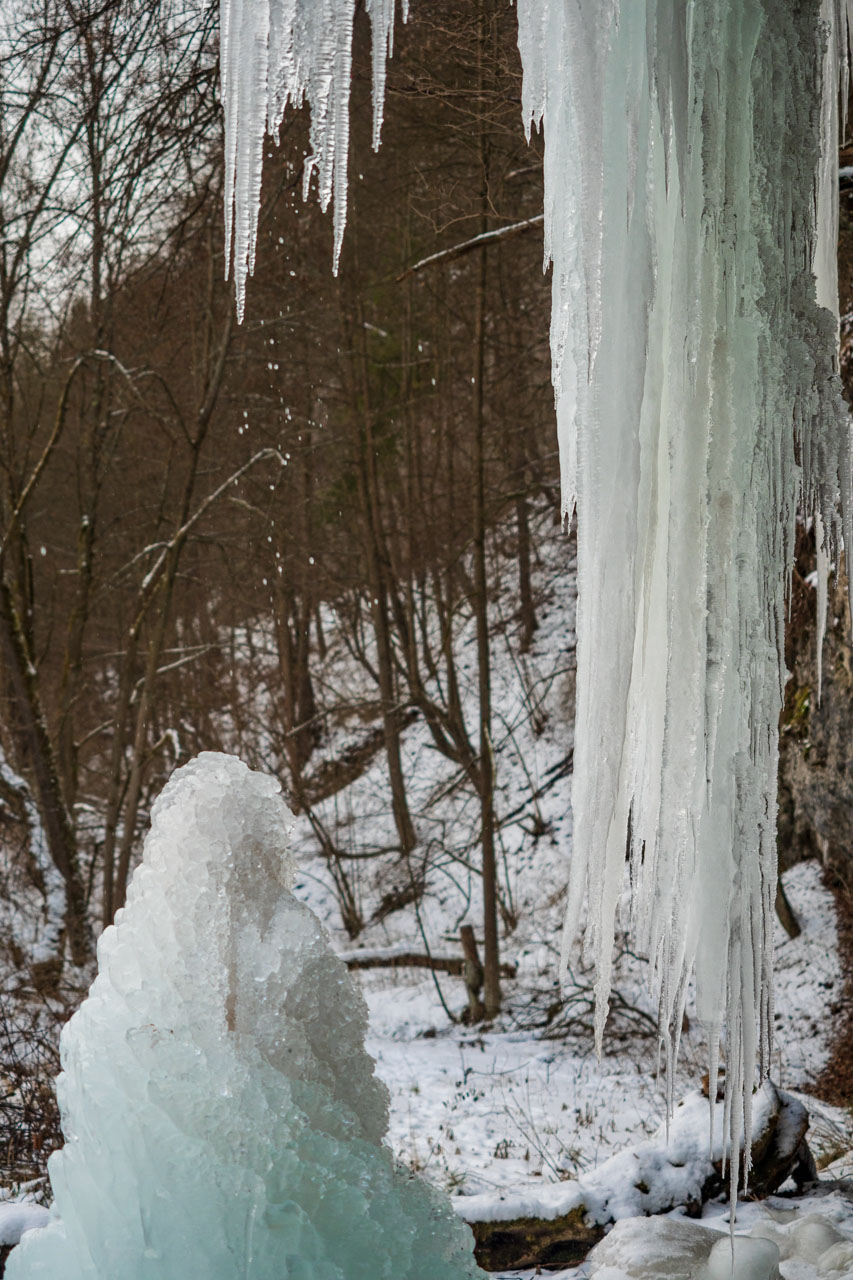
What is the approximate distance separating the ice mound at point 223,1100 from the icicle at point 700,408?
1.86 ft

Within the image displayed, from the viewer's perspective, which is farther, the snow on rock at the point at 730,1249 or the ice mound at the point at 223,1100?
the snow on rock at the point at 730,1249

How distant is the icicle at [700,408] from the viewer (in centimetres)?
207

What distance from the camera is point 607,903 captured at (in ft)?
7.27

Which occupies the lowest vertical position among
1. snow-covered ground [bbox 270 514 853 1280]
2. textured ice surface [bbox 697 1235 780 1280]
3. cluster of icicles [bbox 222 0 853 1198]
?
snow-covered ground [bbox 270 514 853 1280]

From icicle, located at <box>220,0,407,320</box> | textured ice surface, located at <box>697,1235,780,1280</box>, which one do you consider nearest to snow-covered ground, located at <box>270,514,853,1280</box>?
textured ice surface, located at <box>697,1235,780,1280</box>

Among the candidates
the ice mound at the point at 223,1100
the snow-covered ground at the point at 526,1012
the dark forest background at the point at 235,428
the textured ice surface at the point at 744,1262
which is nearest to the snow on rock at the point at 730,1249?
the textured ice surface at the point at 744,1262

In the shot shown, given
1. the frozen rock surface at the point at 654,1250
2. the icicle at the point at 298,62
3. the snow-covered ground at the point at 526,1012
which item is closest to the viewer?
the icicle at the point at 298,62

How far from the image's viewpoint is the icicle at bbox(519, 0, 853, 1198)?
6.78ft

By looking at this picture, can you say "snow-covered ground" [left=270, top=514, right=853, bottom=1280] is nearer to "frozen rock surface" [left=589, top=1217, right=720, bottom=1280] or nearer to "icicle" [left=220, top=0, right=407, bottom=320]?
"frozen rock surface" [left=589, top=1217, right=720, bottom=1280]

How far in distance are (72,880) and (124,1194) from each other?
8022 mm

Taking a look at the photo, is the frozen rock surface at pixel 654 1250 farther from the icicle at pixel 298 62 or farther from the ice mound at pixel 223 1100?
the icicle at pixel 298 62

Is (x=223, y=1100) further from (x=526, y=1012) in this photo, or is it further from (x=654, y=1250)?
(x=526, y=1012)

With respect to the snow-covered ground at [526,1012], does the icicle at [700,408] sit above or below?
above

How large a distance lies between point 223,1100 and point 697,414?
5.23 feet
